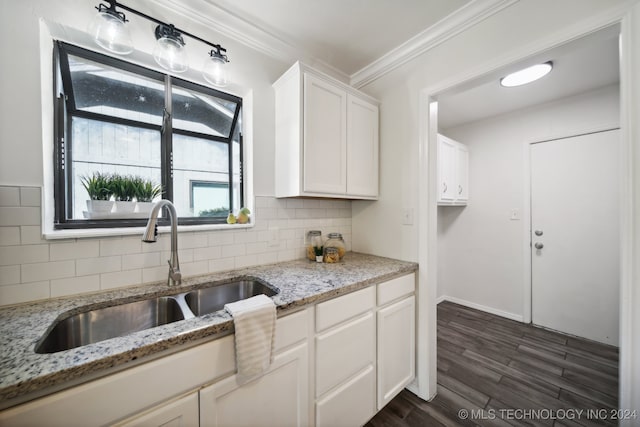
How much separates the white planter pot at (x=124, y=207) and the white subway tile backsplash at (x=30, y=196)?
27 centimetres

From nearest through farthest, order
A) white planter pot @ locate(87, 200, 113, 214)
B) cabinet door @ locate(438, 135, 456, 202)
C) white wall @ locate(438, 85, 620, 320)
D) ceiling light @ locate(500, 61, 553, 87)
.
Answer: white planter pot @ locate(87, 200, 113, 214), ceiling light @ locate(500, 61, 553, 87), white wall @ locate(438, 85, 620, 320), cabinet door @ locate(438, 135, 456, 202)

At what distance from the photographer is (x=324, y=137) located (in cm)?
164

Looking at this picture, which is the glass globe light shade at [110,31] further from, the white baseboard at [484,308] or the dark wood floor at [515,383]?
the white baseboard at [484,308]

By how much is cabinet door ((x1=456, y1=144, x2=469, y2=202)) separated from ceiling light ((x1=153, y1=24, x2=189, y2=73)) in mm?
3017

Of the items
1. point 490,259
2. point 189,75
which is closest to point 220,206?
point 189,75

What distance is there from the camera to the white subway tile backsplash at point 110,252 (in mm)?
999

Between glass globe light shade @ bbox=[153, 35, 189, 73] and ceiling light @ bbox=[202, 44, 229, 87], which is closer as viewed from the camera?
glass globe light shade @ bbox=[153, 35, 189, 73]

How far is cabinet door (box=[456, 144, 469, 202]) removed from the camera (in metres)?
3.01

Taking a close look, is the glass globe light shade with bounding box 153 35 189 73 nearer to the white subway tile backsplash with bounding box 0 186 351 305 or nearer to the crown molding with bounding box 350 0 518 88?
the white subway tile backsplash with bounding box 0 186 351 305

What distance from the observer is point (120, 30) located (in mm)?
1084

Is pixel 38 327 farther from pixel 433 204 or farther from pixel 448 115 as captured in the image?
pixel 448 115

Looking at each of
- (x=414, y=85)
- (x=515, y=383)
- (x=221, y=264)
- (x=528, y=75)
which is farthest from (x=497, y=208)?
(x=221, y=264)

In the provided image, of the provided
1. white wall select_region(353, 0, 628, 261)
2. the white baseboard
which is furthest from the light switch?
the white baseboard

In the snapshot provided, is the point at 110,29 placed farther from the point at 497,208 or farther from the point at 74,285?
the point at 497,208
